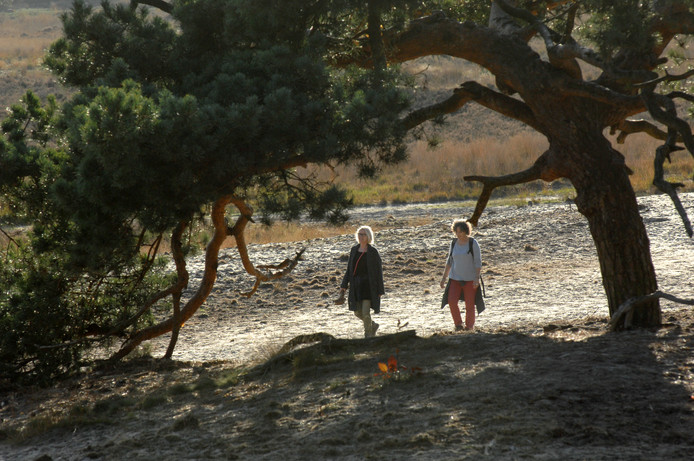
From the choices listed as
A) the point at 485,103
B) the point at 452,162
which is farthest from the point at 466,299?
the point at 452,162

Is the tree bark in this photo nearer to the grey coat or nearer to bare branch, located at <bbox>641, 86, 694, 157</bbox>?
bare branch, located at <bbox>641, 86, 694, 157</bbox>

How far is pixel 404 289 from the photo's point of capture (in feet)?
50.4

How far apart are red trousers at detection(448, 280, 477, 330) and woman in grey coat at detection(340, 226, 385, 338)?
2.81 feet

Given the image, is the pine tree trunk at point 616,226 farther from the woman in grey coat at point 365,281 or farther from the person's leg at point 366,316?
the person's leg at point 366,316

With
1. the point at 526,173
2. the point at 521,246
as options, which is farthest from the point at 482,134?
the point at 526,173

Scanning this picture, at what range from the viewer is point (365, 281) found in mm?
9680

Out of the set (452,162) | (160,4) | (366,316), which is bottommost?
(452,162)

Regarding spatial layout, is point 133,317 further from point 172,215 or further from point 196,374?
point 172,215

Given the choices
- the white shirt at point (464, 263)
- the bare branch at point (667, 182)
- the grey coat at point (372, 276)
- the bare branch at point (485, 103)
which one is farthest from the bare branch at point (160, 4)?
the bare branch at point (667, 182)

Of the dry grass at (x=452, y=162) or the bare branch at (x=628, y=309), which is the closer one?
the bare branch at (x=628, y=309)

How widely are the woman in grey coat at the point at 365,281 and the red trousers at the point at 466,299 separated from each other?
2.81 feet

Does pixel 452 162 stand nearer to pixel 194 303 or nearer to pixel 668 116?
pixel 194 303

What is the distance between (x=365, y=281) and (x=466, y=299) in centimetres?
126

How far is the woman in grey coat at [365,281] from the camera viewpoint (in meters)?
9.66
